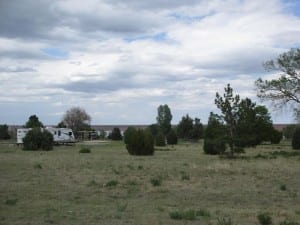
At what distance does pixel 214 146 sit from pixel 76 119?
90.5 metres

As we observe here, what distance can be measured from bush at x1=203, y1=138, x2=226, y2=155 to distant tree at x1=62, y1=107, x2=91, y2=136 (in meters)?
82.5

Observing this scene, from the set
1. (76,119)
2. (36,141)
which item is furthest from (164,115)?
(36,141)

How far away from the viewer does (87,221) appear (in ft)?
33.1

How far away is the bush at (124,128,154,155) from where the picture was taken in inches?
1763

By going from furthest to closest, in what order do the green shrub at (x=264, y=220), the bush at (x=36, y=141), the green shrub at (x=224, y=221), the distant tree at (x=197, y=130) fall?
the distant tree at (x=197, y=130) → the bush at (x=36, y=141) → the green shrub at (x=264, y=220) → the green shrub at (x=224, y=221)

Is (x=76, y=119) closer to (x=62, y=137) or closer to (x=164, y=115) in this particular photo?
(x=164, y=115)

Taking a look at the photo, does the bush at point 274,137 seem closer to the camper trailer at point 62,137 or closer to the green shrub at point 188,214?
the camper trailer at point 62,137

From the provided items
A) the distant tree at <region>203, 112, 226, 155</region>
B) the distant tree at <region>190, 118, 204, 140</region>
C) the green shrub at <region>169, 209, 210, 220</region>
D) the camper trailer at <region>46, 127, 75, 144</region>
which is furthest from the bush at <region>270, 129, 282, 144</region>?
the green shrub at <region>169, 209, 210, 220</region>

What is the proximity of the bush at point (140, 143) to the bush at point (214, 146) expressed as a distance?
16.7 feet

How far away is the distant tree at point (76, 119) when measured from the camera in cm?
12767

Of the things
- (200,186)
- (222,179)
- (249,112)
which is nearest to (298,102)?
(249,112)

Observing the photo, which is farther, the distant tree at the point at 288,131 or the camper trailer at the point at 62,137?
the distant tree at the point at 288,131

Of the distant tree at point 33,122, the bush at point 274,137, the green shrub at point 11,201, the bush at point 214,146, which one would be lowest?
the green shrub at point 11,201

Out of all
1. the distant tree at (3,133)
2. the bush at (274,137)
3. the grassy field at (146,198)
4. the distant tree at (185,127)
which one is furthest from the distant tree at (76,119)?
the grassy field at (146,198)
